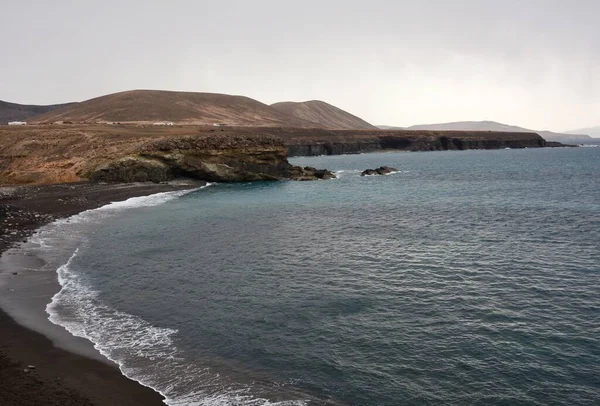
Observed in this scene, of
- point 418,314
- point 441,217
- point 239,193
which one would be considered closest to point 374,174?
point 239,193

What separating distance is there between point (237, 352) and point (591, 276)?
68.6 ft

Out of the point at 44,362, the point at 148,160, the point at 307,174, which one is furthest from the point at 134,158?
the point at 44,362

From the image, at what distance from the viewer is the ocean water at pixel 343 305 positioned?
16172 millimetres

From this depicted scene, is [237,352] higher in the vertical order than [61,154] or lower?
lower

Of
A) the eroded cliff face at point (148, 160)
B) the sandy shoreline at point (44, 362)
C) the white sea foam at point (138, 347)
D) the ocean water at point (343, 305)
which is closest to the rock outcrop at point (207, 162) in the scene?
the eroded cliff face at point (148, 160)

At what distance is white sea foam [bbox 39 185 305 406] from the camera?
1545 cm

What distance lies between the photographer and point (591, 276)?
26.9 m

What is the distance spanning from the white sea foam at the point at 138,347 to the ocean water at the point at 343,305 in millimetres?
85

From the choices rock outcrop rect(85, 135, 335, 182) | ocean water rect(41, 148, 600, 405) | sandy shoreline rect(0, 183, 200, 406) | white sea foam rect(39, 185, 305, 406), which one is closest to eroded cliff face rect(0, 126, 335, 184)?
rock outcrop rect(85, 135, 335, 182)

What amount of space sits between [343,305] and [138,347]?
9.77 m

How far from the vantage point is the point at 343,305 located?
76.8 feet

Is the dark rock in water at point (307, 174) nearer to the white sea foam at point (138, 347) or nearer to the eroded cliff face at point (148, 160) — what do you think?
the eroded cliff face at point (148, 160)

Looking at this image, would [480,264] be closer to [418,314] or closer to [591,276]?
[591,276]

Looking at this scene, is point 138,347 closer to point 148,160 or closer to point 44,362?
point 44,362
